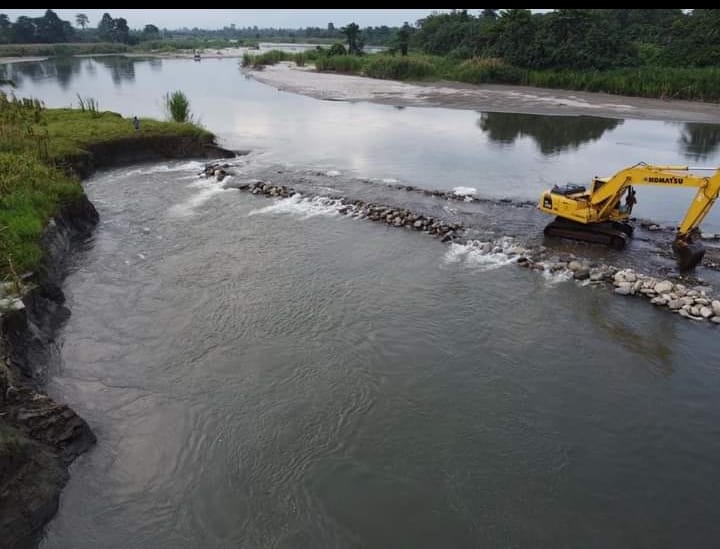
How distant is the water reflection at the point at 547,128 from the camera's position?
3344 cm

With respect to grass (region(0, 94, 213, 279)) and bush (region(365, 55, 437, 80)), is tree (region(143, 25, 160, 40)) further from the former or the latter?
grass (region(0, 94, 213, 279))

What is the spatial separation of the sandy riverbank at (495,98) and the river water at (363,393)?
2390cm

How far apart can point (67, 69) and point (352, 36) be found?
41611mm

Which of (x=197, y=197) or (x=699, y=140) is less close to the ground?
(x=699, y=140)

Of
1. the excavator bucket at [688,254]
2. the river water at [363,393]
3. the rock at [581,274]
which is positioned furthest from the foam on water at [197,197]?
the excavator bucket at [688,254]

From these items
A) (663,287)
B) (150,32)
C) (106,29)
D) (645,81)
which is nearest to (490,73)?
(645,81)

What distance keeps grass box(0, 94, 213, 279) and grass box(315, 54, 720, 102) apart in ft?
121

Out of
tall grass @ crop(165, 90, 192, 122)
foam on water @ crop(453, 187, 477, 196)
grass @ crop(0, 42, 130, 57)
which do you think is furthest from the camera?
grass @ crop(0, 42, 130, 57)

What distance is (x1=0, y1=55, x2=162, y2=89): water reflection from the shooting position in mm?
65475

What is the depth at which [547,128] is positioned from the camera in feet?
123

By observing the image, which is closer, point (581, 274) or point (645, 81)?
point (581, 274)

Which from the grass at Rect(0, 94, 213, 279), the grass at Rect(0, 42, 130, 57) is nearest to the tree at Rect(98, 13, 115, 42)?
the grass at Rect(0, 42, 130, 57)

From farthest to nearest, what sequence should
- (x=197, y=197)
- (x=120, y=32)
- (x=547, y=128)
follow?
1. (x=120, y=32)
2. (x=547, y=128)
3. (x=197, y=197)

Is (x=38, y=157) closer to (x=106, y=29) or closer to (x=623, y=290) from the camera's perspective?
(x=623, y=290)
